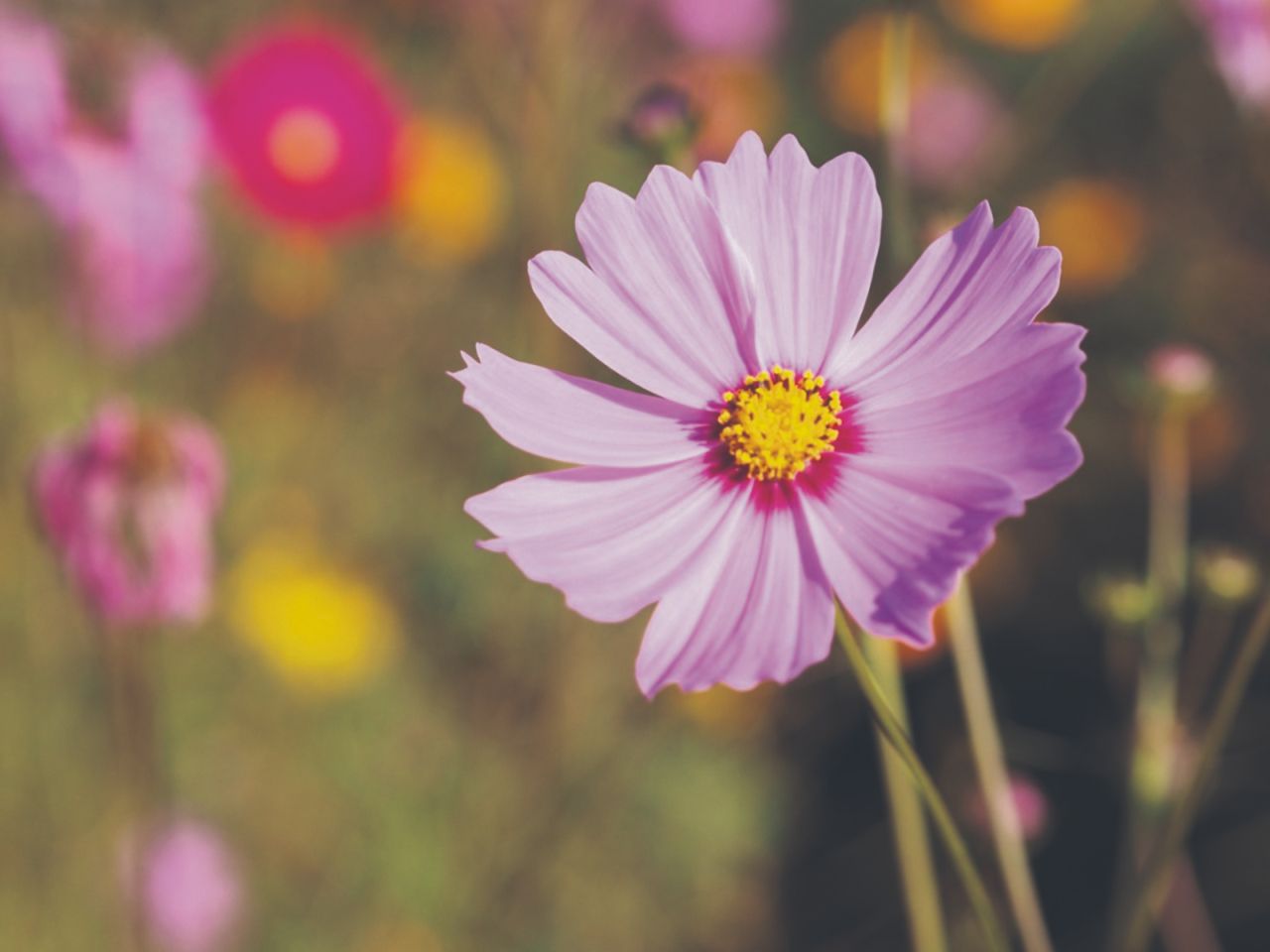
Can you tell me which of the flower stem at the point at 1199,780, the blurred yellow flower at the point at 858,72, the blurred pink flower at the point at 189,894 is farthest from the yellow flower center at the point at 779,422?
the blurred yellow flower at the point at 858,72

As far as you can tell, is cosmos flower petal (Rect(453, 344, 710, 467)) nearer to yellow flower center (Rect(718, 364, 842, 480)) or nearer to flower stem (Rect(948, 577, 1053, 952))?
yellow flower center (Rect(718, 364, 842, 480))

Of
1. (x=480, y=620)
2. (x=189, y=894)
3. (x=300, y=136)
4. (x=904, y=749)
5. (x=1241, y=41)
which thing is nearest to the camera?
(x=904, y=749)

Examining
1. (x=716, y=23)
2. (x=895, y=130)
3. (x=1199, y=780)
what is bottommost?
(x=1199, y=780)

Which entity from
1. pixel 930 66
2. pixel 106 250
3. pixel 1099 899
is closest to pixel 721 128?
pixel 106 250

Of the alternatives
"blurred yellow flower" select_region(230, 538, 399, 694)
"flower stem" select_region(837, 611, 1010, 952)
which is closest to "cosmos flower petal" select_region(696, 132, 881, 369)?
"flower stem" select_region(837, 611, 1010, 952)

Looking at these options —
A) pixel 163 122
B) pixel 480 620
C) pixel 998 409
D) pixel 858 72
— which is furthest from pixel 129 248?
pixel 858 72

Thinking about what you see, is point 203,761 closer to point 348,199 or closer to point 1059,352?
point 348,199

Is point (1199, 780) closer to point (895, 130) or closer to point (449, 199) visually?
point (895, 130)
